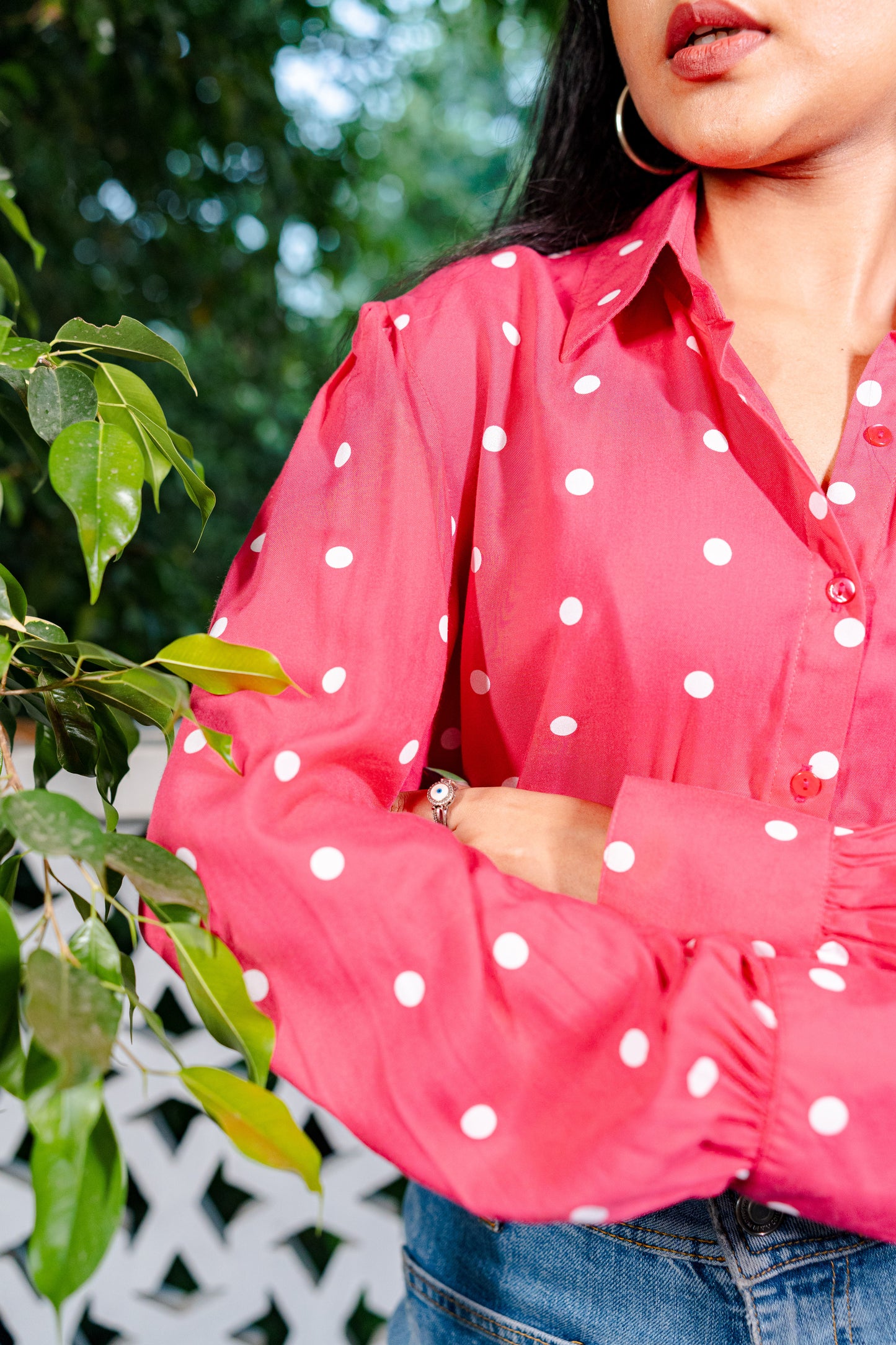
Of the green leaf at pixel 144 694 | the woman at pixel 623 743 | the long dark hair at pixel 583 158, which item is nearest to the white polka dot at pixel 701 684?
the woman at pixel 623 743

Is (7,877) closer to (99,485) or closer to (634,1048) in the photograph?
(99,485)

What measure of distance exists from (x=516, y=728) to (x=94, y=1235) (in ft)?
1.41

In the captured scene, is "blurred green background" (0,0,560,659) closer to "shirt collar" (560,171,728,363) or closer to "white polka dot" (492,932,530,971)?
"shirt collar" (560,171,728,363)

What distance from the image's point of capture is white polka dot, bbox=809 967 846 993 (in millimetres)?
552

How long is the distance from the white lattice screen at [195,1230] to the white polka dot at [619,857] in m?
0.70

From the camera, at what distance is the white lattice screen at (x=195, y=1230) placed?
→ 48.3 inches

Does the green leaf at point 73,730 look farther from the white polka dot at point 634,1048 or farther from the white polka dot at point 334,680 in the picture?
the white polka dot at point 634,1048

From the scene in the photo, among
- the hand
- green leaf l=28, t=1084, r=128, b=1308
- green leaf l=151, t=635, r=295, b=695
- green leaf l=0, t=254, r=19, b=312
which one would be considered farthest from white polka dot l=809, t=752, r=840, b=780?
green leaf l=0, t=254, r=19, b=312

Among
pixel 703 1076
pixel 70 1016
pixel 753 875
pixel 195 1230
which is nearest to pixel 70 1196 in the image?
pixel 70 1016

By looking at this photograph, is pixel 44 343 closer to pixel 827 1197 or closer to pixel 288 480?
pixel 288 480

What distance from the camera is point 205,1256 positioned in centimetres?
129

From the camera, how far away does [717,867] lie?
2.03ft

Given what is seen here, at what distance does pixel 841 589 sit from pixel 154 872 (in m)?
0.44

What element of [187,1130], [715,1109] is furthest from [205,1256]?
[715,1109]
